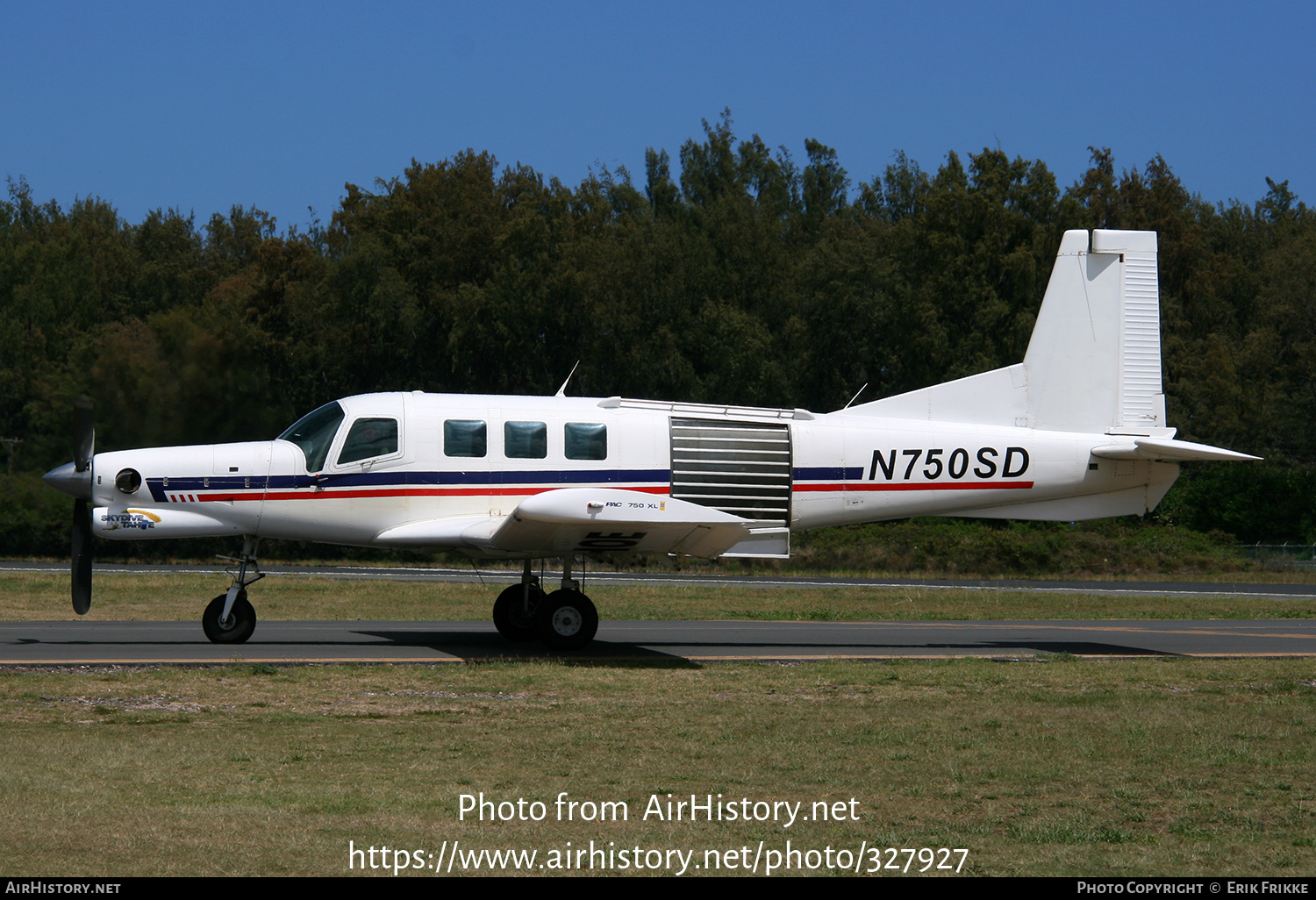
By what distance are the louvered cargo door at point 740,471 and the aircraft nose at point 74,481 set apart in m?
7.14

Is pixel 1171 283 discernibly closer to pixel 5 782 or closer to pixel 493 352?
pixel 493 352

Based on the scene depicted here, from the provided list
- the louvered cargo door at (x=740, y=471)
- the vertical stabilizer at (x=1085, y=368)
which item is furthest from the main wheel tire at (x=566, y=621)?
the vertical stabilizer at (x=1085, y=368)

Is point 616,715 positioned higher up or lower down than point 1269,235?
lower down

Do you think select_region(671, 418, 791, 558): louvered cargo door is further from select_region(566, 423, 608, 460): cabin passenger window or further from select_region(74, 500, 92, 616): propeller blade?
select_region(74, 500, 92, 616): propeller blade

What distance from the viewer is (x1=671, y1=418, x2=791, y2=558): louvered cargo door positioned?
1603 centimetres

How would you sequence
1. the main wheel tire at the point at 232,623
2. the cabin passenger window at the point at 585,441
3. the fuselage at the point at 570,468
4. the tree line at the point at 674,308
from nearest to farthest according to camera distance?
the fuselage at the point at 570,468, the main wheel tire at the point at 232,623, the cabin passenger window at the point at 585,441, the tree line at the point at 674,308

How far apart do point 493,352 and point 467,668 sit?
1543 inches

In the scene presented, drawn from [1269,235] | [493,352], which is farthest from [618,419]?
[1269,235]

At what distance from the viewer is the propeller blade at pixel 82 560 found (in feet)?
49.3

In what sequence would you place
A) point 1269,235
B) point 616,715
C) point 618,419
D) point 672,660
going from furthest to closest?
point 1269,235 → point 618,419 → point 672,660 → point 616,715

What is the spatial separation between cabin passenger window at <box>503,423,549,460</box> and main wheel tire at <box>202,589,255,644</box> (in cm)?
373

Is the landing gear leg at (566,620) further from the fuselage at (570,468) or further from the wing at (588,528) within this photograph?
the fuselage at (570,468)

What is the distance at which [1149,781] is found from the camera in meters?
8.68

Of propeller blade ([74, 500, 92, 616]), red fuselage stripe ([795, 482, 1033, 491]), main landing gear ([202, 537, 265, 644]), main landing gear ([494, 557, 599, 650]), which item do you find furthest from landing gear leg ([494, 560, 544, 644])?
propeller blade ([74, 500, 92, 616])
